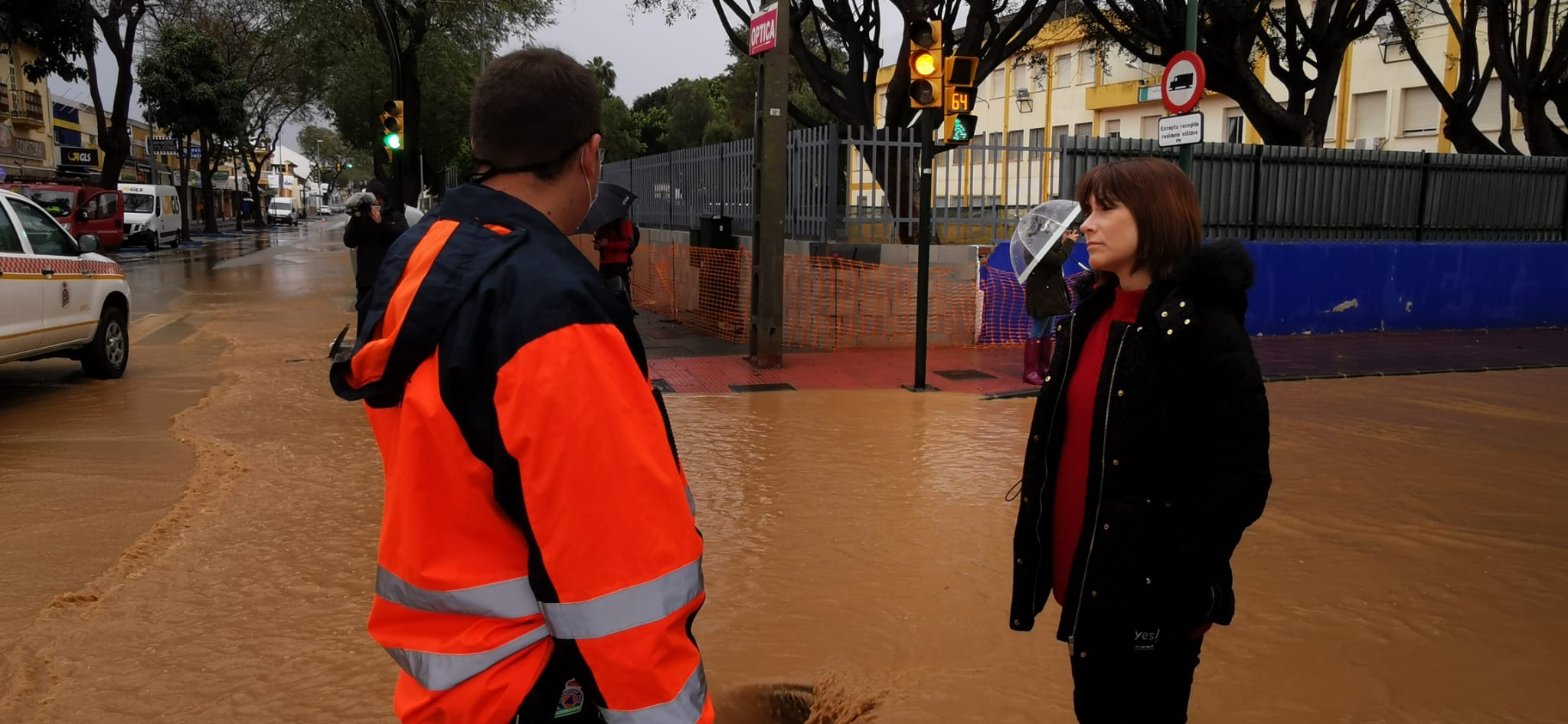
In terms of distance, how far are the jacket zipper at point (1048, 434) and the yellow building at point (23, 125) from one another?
38992 millimetres

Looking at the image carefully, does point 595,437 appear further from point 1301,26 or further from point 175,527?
point 1301,26

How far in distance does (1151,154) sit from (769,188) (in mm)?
5088

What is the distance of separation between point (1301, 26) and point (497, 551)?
1972 cm

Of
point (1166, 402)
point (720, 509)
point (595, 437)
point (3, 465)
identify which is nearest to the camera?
point (595, 437)

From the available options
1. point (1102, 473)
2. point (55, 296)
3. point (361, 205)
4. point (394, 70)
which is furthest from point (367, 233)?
point (1102, 473)

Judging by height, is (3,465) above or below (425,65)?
below

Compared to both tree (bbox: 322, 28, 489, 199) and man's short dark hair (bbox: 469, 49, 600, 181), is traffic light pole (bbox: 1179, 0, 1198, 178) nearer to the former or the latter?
man's short dark hair (bbox: 469, 49, 600, 181)

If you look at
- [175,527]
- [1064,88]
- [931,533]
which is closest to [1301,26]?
[931,533]

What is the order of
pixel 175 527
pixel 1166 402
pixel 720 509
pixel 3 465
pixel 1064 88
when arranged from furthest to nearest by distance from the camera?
pixel 1064 88 → pixel 3 465 → pixel 720 509 → pixel 175 527 → pixel 1166 402

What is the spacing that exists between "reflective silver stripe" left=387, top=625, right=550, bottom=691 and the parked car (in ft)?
86.7

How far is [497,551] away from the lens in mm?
1438

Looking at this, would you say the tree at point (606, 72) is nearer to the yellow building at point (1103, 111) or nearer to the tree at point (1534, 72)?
the yellow building at point (1103, 111)

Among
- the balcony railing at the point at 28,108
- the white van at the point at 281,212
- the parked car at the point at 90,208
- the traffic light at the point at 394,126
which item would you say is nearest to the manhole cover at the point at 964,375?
the traffic light at the point at 394,126

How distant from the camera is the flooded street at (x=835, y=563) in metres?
3.46
